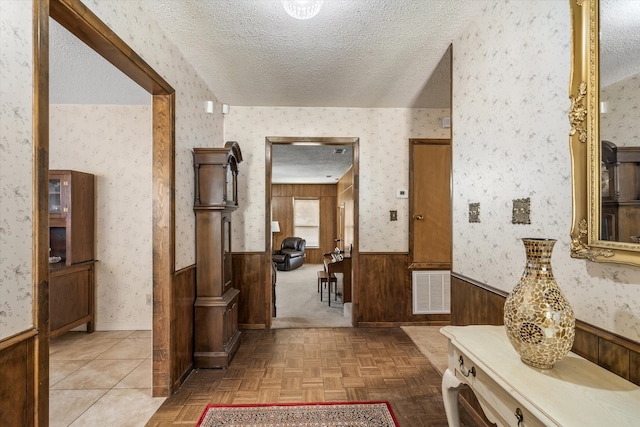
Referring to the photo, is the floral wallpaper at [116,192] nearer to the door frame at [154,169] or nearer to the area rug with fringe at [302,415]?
the door frame at [154,169]

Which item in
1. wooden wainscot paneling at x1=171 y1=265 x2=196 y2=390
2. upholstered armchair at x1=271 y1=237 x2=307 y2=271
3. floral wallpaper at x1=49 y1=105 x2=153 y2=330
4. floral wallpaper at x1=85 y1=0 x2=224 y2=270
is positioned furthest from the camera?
upholstered armchair at x1=271 y1=237 x2=307 y2=271

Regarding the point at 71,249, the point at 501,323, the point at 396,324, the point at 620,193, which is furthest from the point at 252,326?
the point at 620,193

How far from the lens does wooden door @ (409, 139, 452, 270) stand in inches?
148

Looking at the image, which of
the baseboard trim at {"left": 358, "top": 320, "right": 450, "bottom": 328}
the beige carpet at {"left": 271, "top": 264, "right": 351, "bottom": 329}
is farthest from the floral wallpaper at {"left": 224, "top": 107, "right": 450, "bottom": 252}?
the beige carpet at {"left": 271, "top": 264, "right": 351, "bottom": 329}

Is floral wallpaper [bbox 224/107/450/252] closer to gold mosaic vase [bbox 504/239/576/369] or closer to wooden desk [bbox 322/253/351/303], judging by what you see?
wooden desk [bbox 322/253/351/303]

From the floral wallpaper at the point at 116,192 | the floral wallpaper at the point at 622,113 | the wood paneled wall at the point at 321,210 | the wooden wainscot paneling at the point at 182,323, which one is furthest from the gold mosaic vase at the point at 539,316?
the wood paneled wall at the point at 321,210

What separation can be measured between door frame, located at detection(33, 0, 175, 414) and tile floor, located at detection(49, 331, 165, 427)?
8.9 inches

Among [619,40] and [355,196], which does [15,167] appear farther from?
[355,196]

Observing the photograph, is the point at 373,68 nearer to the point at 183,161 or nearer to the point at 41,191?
the point at 183,161

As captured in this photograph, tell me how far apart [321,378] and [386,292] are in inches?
59.4

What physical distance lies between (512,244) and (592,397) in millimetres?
888

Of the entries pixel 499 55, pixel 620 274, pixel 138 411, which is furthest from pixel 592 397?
pixel 138 411

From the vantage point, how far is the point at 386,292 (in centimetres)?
372

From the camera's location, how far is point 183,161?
2498 mm
